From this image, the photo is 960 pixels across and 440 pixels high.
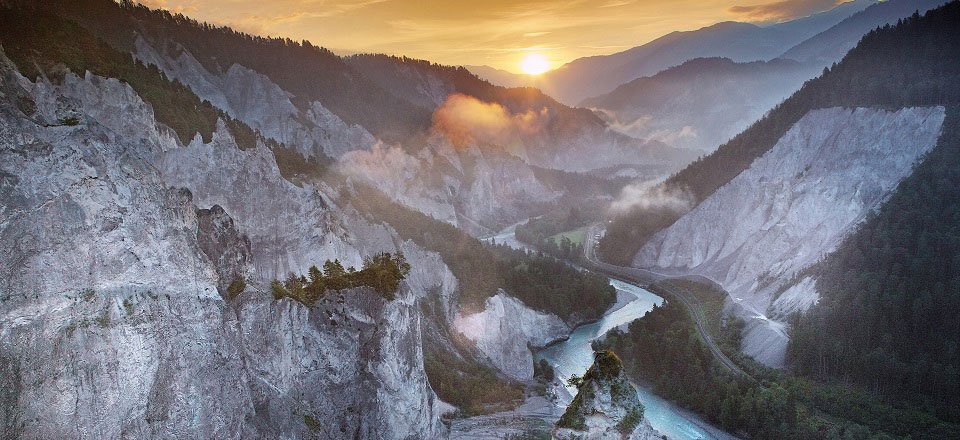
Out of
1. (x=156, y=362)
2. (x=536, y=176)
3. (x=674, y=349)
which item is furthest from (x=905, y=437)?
(x=536, y=176)

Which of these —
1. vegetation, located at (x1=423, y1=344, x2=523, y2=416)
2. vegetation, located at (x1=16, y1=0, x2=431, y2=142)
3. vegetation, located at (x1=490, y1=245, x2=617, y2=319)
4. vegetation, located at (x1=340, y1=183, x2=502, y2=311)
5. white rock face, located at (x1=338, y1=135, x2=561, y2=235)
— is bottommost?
vegetation, located at (x1=423, y1=344, x2=523, y2=416)

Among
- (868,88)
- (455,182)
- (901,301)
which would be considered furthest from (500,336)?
(455,182)

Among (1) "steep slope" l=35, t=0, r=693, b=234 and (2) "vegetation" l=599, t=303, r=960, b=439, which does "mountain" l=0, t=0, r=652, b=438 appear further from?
(2) "vegetation" l=599, t=303, r=960, b=439

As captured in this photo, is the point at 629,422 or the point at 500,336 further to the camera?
the point at 500,336

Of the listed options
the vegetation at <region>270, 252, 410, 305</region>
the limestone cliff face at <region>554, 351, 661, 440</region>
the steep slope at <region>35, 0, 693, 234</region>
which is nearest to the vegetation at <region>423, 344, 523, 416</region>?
the vegetation at <region>270, 252, 410, 305</region>

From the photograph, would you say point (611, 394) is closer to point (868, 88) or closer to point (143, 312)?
point (143, 312)
